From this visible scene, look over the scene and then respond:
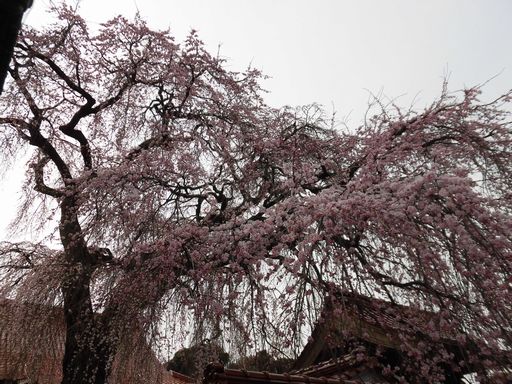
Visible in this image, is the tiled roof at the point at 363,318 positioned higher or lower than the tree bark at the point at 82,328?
lower

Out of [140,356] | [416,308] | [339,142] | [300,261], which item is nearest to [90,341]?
[140,356]

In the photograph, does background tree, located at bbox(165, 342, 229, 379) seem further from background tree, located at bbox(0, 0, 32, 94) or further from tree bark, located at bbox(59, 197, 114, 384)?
background tree, located at bbox(0, 0, 32, 94)

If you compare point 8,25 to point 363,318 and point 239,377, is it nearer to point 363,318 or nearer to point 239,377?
point 239,377

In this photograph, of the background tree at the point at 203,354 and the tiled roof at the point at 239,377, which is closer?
the tiled roof at the point at 239,377

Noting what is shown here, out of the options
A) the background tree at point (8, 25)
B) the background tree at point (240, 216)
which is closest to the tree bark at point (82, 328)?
the background tree at point (240, 216)

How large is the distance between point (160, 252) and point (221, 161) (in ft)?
7.86

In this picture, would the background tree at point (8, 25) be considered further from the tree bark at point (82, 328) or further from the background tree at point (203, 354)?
the tree bark at point (82, 328)

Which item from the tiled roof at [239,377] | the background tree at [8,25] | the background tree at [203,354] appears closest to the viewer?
the background tree at [8,25]

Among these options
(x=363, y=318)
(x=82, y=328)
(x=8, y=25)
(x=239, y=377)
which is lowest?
(x=239, y=377)

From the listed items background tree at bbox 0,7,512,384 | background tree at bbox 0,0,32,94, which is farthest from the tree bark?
background tree at bbox 0,0,32,94

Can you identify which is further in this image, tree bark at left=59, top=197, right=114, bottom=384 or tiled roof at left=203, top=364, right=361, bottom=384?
tree bark at left=59, top=197, right=114, bottom=384

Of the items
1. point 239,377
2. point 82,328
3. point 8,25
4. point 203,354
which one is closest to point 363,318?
point 239,377

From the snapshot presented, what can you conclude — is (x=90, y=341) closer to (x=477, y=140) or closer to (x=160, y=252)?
(x=160, y=252)

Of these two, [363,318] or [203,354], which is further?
[203,354]
